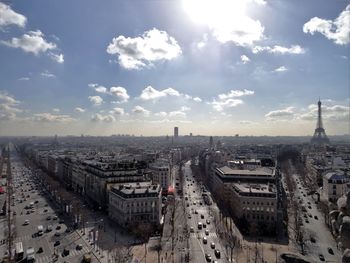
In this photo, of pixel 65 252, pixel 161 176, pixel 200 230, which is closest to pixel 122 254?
pixel 65 252

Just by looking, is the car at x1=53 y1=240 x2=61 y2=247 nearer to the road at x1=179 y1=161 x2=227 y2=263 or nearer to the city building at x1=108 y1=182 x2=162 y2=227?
the city building at x1=108 y1=182 x2=162 y2=227

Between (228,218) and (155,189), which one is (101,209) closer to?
(155,189)

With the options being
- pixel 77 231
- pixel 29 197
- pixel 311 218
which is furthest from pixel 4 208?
pixel 311 218

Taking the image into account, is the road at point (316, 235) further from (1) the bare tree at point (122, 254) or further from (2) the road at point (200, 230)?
(1) the bare tree at point (122, 254)

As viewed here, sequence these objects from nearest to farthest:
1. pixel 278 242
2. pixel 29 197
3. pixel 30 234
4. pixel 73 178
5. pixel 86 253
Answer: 1. pixel 86 253
2. pixel 278 242
3. pixel 30 234
4. pixel 29 197
5. pixel 73 178

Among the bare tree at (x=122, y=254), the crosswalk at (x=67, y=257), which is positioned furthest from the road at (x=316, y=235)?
the crosswalk at (x=67, y=257)

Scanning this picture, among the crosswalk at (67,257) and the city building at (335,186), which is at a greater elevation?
the city building at (335,186)

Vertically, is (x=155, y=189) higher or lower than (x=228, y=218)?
higher
